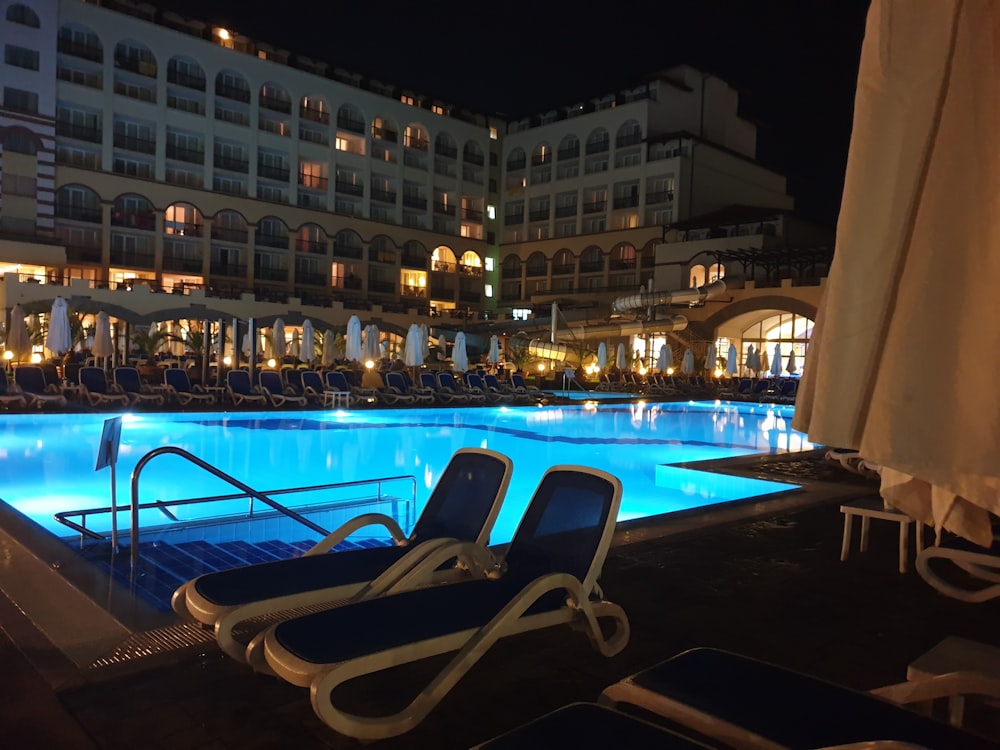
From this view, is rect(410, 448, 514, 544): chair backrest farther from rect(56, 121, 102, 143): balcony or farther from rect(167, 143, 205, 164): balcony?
rect(167, 143, 205, 164): balcony

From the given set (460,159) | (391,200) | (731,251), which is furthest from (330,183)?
(731,251)

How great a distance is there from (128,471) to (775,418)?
1598cm

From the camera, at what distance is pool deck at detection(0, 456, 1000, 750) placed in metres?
2.56

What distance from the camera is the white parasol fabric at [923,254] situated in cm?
173

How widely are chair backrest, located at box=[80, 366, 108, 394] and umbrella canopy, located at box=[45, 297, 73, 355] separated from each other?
2644 millimetres

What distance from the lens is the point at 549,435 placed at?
1406 cm

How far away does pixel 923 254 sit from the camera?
1.79 metres

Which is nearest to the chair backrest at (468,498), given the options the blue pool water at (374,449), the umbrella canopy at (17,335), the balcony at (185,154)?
the blue pool water at (374,449)

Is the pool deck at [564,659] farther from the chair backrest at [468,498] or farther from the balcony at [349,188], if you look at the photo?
the balcony at [349,188]

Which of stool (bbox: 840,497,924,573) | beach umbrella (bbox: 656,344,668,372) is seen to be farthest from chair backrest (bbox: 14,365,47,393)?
beach umbrella (bbox: 656,344,668,372)

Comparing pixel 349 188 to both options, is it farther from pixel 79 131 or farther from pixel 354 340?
pixel 354 340

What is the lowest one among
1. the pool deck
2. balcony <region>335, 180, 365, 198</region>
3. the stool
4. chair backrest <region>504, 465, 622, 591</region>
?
the pool deck

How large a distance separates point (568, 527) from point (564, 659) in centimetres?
56

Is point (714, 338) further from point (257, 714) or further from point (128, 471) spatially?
point (257, 714)
